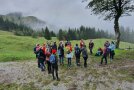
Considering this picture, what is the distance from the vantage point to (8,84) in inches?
Result: 1017

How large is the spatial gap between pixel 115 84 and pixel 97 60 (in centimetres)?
1176

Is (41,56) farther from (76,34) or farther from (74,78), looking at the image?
(76,34)

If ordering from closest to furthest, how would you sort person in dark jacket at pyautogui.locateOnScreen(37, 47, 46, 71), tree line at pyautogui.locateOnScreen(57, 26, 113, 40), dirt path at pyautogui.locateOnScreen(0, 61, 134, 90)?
dirt path at pyautogui.locateOnScreen(0, 61, 134, 90)
person in dark jacket at pyautogui.locateOnScreen(37, 47, 46, 71)
tree line at pyautogui.locateOnScreen(57, 26, 113, 40)

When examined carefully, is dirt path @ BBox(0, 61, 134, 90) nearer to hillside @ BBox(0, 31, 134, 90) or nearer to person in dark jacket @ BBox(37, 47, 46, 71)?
hillside @ BBox(0, 31, 134, 90)

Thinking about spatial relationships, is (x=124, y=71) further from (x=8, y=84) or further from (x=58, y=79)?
(x=8, y=84)

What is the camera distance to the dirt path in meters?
24.6

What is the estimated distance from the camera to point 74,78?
27.0 metres

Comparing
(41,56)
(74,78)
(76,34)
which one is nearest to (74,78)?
(74,78)

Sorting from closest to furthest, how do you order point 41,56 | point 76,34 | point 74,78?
point 74,78
point 41,56
point 76,34

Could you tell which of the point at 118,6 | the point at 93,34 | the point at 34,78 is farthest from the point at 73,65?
the point at 93,34

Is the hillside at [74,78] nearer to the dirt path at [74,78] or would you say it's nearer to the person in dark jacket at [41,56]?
the dirt path at [74,78]

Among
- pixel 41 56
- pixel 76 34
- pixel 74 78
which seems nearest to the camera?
pixel 74 78

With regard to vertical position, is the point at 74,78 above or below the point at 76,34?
below

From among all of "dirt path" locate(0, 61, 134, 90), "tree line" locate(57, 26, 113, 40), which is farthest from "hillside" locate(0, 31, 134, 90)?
"tree line" locate(57, 26, 113, 40)
